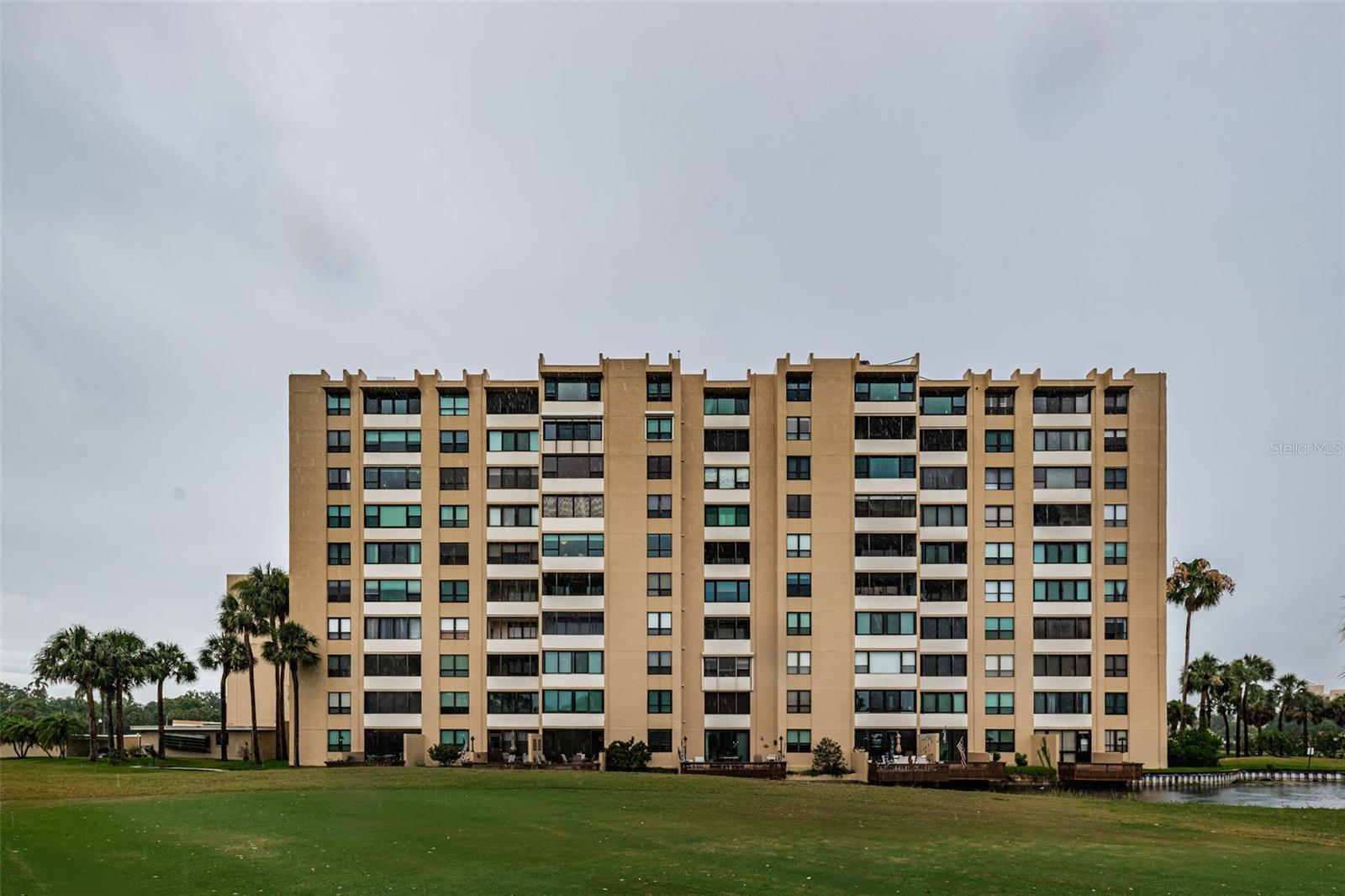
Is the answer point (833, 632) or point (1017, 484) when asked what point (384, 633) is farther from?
point (1017, 484)

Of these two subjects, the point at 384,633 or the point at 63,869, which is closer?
the point at 63,869

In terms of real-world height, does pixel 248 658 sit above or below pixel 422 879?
below

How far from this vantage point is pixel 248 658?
71938 mm

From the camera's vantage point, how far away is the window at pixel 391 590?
69875 mm

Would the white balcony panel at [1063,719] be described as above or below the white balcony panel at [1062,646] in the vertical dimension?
below

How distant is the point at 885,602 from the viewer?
227 ft

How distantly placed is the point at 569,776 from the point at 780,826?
2024 cm

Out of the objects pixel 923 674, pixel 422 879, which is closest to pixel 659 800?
pixel 422 879

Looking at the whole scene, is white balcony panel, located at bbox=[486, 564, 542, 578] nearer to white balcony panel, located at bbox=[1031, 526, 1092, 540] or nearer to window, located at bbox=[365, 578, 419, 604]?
window, located at bbox=[365, 578, 419, 604]

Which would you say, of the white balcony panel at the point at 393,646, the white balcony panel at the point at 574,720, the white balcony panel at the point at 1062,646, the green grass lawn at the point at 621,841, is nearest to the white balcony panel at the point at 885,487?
the white balcony panel at the point at 1062,646

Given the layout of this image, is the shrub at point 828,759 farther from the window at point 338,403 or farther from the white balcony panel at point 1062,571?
the window at point 338,403

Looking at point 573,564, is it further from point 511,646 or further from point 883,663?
point 883,663

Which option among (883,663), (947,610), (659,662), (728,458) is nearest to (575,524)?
(659,662)

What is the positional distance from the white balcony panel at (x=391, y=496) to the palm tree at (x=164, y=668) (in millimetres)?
21718
